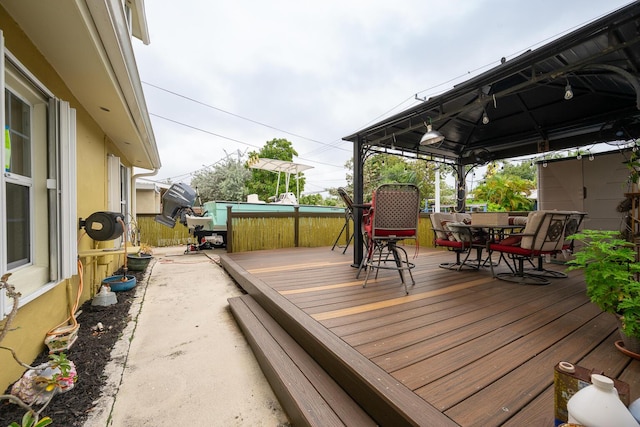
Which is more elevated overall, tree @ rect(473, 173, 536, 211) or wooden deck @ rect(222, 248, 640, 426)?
tree @ rect(473, 173, 536, 211)

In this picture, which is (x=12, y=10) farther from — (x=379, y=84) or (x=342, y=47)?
(x=379, y=84)

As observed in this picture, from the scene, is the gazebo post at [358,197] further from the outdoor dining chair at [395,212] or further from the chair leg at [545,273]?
the chair leg at [545,273]

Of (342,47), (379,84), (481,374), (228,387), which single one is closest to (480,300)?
(481,374)

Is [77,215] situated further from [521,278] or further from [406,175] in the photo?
[406,175]

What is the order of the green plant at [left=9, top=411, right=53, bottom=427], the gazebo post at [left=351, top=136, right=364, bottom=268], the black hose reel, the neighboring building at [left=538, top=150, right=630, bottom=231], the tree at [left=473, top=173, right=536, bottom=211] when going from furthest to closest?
the tree at [left=473, top=173, right=536, bottom=211]
the neighboring building at [left=538, top=150, right=630, bottom=231]
the gazebo post at [left=351, top=136, right=364, bottom=268]
the black hose reel
the green plant at [left=9, top=411, right=53, bottom=427]

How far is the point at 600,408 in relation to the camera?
0.72 metres

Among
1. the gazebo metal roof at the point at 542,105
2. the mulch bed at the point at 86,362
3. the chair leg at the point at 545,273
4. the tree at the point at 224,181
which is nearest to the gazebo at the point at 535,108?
the gazebo metal roof at the point at 542,105

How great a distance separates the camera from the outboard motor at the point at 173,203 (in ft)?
19.5

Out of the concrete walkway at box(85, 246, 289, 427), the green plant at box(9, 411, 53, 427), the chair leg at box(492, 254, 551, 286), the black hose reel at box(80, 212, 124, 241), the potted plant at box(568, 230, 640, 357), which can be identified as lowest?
the concrete walkway at box(85, 246, 289, 427)

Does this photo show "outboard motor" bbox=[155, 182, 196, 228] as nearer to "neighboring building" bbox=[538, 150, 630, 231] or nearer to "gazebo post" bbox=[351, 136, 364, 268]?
"gazebo post" bbox=[351, 136, 364, 268]

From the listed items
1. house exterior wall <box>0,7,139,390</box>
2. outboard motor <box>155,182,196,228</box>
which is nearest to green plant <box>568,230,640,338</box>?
house exterior wall <box>0,7,139,390</box>

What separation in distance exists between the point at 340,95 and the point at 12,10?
18.5 m

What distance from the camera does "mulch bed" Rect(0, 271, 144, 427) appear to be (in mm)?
1335

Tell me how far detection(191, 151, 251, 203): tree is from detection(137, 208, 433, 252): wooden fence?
11503 millimetres
